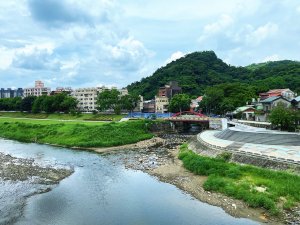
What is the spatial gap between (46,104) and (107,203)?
287ft

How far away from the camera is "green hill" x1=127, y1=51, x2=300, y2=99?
14325 cm

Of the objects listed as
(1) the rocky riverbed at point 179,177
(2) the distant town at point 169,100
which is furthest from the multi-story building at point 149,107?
(1) the rocky riverbed at point 179,177

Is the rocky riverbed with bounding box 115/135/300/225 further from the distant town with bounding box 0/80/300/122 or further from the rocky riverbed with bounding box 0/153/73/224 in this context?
the distant town with bounding box 0/80/300/122

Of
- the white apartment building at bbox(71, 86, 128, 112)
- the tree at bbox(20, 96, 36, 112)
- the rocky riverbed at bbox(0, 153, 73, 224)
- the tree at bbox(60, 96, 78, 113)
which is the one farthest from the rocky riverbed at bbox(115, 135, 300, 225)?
the white apartment building at bbox(71, 86, 128, 112)

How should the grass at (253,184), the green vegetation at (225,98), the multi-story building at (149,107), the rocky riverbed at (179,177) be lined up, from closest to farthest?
the rocky riverbed at (179,177)
the grass at (253,184)
the green vegetation at (225,98)
the multi-story building at (149,107)

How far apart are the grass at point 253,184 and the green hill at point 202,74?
99.2 m

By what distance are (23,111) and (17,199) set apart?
333 feet

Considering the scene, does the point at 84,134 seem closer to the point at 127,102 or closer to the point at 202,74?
the point at 127,102

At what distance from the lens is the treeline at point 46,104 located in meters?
107

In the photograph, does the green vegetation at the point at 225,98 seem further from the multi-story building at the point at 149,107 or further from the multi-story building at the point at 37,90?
the multi-story building at the point at 37,90

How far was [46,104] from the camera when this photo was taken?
4281 inches

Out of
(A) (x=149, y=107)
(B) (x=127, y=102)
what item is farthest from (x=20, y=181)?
(A) (x=149, y=107)

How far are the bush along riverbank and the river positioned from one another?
19.7 meters

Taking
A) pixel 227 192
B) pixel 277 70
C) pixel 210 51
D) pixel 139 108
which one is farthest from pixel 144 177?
pixel 210 51
